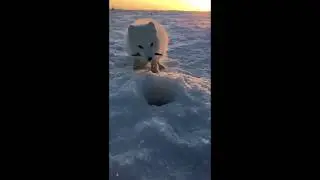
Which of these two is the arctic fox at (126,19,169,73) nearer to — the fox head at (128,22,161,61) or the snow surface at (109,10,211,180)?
the fox head at (128,22,161,61)

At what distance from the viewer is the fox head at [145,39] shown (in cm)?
468

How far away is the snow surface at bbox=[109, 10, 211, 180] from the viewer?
6.49 ft

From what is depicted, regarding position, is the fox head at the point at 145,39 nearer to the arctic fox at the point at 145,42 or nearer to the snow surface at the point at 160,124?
the arctic fox at the point at 145,42

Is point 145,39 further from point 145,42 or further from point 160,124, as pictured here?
point 160,124

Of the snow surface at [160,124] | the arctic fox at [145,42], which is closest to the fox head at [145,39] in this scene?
the arctic fox at [145,42]

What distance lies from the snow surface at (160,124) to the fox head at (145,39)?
0.30 meters

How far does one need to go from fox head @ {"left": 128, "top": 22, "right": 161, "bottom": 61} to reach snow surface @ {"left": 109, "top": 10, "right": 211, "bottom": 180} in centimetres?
30

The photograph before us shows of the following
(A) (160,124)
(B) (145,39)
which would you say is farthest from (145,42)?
(A) (160,124)
